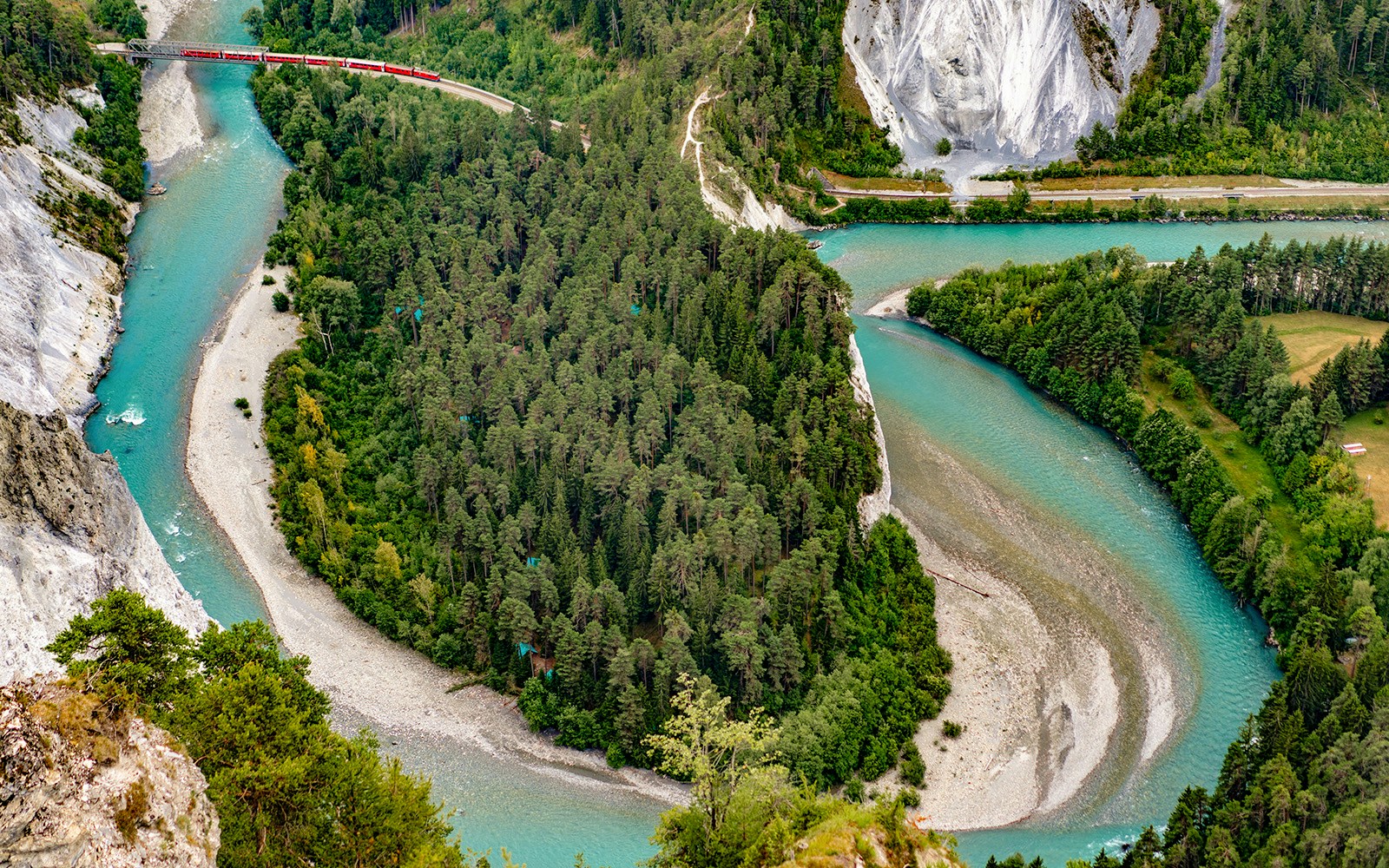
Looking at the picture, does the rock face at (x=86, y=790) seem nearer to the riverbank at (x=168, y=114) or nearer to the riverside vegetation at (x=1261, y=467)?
the riverside vegetation at (x=1261, y=467)

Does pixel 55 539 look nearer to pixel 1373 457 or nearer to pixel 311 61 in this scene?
pixel 1373 457

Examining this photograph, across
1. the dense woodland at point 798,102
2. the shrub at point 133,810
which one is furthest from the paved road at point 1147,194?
the shrub at point 133,810

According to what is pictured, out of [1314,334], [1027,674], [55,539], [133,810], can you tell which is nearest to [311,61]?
[55,539]

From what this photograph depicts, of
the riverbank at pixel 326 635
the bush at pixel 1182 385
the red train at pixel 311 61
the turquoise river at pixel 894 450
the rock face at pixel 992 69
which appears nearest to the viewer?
the turquoise river at pixel 894 450

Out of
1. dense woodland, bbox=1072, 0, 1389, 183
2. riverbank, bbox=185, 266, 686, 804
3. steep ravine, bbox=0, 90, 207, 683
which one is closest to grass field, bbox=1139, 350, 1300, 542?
dense woodland, bbox=1072, 0, 1389, 183

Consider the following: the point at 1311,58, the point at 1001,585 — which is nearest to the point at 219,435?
the point at 1001,585

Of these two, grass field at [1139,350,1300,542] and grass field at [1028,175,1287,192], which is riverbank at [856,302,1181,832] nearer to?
grass field at [1139,350,1300,542]

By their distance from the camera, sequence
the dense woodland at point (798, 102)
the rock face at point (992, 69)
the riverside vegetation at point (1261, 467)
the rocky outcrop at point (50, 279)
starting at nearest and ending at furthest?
the riverside vegetation at point (1261, 467) < the rocky outcrop at point (50, 279) < the dense woodland at point (798, 102) < the rock face at point (992, 69)
